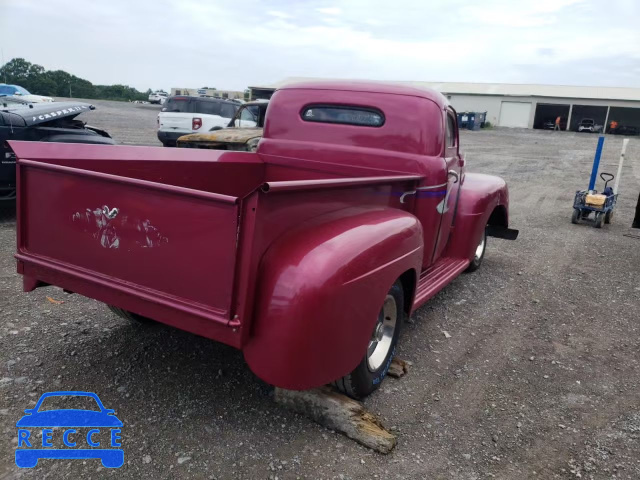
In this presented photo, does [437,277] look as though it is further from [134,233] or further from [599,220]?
[599,220]

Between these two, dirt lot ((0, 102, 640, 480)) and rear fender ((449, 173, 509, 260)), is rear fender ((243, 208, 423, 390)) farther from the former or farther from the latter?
rear fender ((449, 173, 509, 260))

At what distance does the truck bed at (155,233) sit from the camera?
233 centimetres

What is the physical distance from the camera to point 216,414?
2969mm

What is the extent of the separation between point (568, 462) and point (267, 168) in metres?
3.08

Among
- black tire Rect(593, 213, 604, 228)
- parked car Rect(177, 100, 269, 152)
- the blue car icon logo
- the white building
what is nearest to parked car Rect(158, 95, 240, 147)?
parked car Rect(177, 100, 269, 152)

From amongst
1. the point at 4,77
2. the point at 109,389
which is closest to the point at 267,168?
the point at 109,389

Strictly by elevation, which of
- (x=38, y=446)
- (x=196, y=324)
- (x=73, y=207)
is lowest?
(x=38, y=446)

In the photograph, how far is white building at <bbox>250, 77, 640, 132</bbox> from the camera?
4434 centimetres

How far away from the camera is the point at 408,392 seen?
336cm

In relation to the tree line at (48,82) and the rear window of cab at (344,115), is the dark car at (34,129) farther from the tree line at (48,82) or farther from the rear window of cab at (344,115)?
the tree line at (48,82)

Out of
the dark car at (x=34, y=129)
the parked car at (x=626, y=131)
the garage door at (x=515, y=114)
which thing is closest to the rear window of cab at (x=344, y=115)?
the dark car at (x=34, y=129)

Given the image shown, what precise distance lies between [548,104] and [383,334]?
4879 cm

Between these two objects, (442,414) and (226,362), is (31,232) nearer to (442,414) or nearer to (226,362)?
(226,362)

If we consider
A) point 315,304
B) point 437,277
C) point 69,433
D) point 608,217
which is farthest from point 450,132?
point 608,217
